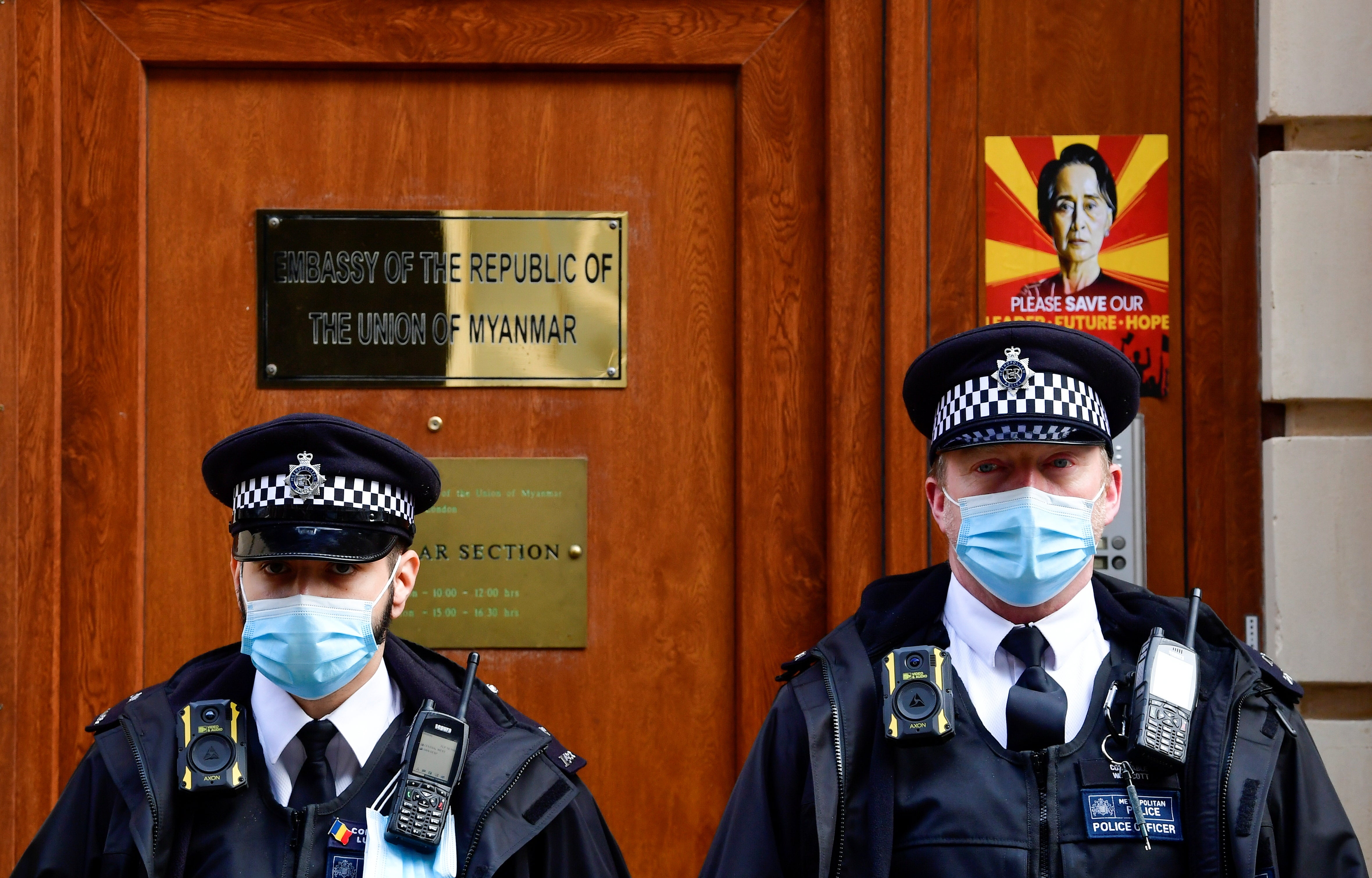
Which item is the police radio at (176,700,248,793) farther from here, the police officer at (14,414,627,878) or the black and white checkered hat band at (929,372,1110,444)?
the black and white checkered hat band at (929,372,1110,444)

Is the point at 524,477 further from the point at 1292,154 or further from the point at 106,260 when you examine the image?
the point at 1292,154

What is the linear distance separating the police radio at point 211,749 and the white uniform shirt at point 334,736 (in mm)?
54

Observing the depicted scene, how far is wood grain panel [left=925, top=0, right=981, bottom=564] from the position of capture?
337 cm

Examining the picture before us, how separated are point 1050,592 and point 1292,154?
1.65 meters

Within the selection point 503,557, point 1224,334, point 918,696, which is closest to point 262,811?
point 918,696

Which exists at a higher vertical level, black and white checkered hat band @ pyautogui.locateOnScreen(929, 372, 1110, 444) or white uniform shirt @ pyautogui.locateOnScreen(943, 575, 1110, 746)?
black and white checkered hat band @ pyautogui.locateOnScreen(929, 372, 1110, 444)

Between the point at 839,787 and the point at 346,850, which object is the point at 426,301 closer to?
the point at 346,850

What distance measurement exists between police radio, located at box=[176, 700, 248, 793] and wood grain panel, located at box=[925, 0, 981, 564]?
178cm

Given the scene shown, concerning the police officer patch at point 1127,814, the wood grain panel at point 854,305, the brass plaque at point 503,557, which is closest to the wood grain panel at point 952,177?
the wood grain panel at point 854,305

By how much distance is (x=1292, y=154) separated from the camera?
3.28 metres

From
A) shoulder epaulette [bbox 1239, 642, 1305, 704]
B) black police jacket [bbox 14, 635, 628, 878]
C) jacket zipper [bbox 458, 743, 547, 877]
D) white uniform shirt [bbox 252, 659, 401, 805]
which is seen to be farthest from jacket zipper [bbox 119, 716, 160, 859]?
shoulder epaulette [bbox 1239, 642, 1305, 704]

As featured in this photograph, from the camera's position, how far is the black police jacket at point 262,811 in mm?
2184

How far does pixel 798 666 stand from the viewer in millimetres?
2283

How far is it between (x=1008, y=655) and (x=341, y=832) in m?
1.15
